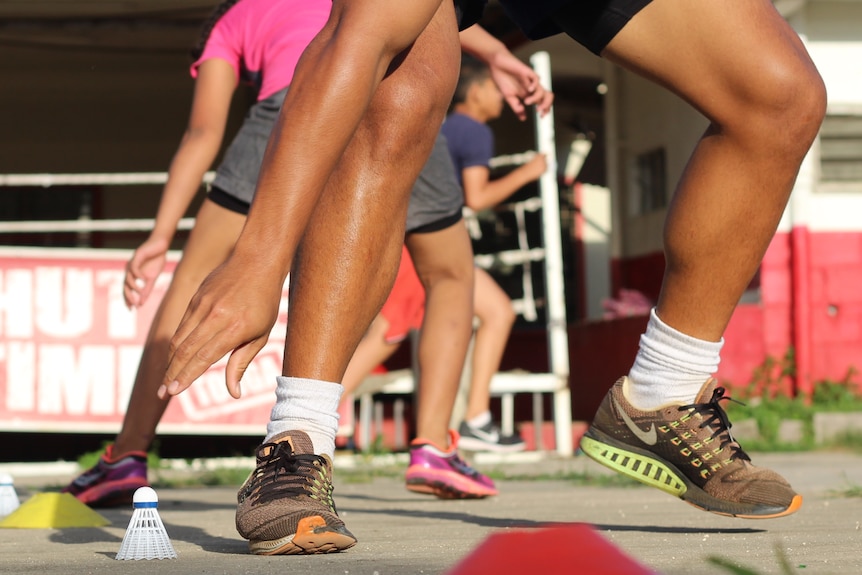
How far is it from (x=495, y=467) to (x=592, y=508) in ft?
8.89

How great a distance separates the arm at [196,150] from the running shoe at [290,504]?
1.46 metres

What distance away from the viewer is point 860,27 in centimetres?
862

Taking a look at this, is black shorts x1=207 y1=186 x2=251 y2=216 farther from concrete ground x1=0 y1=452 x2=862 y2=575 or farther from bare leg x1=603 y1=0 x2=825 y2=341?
bare leg x1=603 y1=0 x2=825 y2=341

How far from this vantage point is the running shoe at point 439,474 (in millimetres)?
A: 3402

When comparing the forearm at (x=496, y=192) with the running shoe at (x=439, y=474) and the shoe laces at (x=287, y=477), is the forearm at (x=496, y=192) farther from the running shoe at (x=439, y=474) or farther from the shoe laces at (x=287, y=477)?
the shoe laces at (x=287, y=477)

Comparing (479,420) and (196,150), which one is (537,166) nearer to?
(479,420)

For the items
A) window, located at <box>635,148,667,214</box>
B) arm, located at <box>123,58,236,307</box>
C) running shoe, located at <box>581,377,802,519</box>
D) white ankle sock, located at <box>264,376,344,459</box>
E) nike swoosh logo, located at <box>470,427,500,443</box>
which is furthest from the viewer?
window, located at <box>635,148,667,214</box>

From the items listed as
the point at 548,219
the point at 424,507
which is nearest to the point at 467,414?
the point at 548,219

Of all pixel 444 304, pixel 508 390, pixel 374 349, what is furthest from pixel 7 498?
pixel 508 390

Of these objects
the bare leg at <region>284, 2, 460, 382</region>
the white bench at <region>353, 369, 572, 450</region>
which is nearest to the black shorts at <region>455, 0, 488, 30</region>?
the bare leg at <region>284, 2, 460, 382</region>

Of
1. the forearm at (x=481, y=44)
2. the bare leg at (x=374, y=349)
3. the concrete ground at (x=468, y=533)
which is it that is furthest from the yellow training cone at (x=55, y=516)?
the bare leg at (x=374, y=349)

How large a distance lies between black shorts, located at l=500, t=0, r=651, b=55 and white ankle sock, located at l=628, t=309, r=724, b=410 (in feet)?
1.78

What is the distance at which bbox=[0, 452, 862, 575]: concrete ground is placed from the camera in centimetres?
182

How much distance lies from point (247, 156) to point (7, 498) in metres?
1.09
